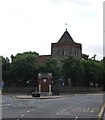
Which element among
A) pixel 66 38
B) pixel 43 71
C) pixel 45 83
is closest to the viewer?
pixel 45 83

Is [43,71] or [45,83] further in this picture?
[43,71]

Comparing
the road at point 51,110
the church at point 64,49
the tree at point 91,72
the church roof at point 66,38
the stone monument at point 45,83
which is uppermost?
the church roof at point 66,38

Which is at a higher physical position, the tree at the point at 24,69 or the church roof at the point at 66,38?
the church roof at the point at 66,38

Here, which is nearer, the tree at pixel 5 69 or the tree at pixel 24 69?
the tree at pixel 24 69

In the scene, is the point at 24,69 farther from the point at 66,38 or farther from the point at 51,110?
the point at 51,110

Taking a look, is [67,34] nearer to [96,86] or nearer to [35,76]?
[96,86]

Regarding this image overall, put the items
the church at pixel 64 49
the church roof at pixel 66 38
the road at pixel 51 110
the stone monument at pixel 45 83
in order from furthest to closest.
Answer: the church roof at pixel 66 38, the church at pixel 64 49, the stone monument at pixel 45 83, the road at pixel 51 110

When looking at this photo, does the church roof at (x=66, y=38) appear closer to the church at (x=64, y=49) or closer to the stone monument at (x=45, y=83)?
the church at (x=64, y=49)

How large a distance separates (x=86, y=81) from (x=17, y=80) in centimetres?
1943

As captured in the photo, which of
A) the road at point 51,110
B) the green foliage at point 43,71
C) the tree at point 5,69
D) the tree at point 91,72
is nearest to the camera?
the road at point 51,110

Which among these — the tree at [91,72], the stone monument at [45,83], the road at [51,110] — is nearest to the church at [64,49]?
the tree at [91,72]

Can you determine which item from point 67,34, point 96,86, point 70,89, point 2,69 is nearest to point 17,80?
point 2,69

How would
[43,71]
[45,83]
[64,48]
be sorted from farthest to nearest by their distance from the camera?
[64,48]
[43,71]
[45,83]

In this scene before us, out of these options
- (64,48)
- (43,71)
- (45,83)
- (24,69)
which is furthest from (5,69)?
(64,48)
